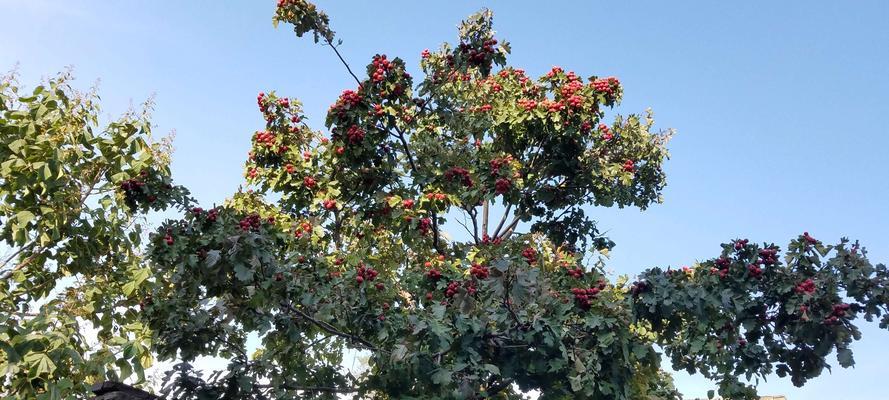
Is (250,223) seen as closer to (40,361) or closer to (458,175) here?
(40,361)

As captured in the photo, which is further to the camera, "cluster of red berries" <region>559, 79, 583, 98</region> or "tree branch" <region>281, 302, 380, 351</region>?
"cluster of red berries" <region>559, 79, 583, 98</region>

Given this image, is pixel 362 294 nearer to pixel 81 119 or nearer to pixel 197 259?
pixel 197 259

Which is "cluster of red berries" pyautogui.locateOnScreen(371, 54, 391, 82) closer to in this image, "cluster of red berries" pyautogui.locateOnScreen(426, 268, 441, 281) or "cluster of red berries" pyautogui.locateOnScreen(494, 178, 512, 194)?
"cluster of red berries" pyautogui.locateOnScreen(494, 178, 512, 194)

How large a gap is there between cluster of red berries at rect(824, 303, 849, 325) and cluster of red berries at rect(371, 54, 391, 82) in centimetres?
653

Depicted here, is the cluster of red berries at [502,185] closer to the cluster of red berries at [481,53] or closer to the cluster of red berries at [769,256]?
the cluster of red berries at [481,53]

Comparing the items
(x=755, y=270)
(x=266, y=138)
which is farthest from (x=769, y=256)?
(x=266, y=138)

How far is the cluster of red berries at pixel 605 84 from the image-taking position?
13.4m

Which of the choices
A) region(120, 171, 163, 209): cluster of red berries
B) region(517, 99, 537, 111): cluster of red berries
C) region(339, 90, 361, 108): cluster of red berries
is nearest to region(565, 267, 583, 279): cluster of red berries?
region(339, 90, 361, 108): cluster of red berries

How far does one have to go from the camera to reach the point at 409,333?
8547 mm

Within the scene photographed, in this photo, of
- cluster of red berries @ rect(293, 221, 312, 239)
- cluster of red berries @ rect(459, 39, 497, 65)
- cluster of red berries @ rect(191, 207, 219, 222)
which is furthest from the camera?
cluster of red berries @ rect(293, 221, 312, 239)

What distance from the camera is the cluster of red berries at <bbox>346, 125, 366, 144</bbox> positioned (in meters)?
10.6

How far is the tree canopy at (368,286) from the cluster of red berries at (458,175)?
3cm

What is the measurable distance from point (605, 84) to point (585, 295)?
20.1ft

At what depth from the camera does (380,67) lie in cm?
1070
